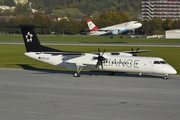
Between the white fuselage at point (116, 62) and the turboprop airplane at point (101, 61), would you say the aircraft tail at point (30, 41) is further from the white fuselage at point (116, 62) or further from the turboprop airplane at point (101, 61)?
the white fuselage at point (116, 62)

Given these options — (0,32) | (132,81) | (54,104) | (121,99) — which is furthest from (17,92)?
(0,32)

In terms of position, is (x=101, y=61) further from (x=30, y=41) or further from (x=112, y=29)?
(x=112, y=29)

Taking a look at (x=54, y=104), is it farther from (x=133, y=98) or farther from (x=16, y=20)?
(x=16, y=20)

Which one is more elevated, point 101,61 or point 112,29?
point 101,61

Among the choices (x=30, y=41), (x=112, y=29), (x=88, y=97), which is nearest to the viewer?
(x=88, y=97)

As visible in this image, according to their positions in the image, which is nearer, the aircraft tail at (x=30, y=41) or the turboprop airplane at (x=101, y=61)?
the turboprop airplane at (x=101, y=61)

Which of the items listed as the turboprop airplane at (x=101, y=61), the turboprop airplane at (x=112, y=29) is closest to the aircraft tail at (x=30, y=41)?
the turboprop airplane at (x=101, y=61)

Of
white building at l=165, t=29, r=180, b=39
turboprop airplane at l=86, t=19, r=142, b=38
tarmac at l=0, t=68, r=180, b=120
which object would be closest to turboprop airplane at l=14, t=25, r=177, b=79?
tarmac at l=0, t=68, r=180, b=120

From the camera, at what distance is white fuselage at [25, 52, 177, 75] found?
3381 centimetres

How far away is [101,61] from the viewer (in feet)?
116

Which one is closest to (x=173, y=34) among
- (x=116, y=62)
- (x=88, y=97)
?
(x=116, y=62)

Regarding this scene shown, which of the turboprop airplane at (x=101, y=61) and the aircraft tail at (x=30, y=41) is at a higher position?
the aircraft tail at (x=30, y=41)

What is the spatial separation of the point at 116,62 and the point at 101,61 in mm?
1193

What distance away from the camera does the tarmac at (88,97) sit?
21.3 meters
